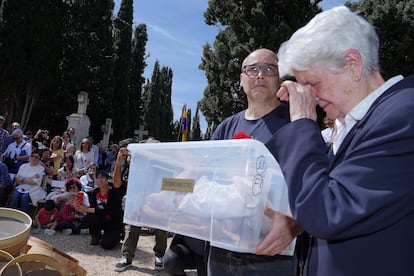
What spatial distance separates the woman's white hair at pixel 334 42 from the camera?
122cm

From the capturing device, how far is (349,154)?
3.70 ft

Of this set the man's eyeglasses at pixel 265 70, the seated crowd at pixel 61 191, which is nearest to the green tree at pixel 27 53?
the seated crowd at pixel 61 191

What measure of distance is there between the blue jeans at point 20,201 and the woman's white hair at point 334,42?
291 inches

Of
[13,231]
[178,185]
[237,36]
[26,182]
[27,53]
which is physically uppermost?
[237,36]

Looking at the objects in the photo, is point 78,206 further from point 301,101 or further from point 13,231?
point 301,101

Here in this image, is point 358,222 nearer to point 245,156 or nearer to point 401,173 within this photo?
A: point 401,173

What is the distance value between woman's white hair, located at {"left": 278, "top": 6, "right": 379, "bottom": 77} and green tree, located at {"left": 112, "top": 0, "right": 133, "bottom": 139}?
25889 mm

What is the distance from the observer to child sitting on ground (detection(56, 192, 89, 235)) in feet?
23.8

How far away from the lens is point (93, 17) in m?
23.3

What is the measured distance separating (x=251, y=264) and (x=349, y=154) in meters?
0.78

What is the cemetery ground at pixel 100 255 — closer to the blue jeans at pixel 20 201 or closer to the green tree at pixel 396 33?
the blue jeans at pixel 20 201

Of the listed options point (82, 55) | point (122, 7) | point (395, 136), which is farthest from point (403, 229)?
point (122, 7)

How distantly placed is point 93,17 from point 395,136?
24.6 metres

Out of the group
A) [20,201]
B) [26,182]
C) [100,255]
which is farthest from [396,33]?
[20,201]
